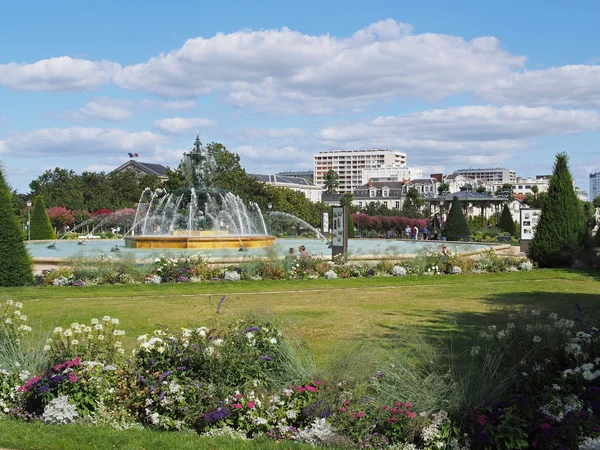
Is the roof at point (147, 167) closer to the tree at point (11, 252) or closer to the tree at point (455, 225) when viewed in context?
the tree at point (455, 225)

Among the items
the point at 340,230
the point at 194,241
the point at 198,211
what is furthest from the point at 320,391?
the point at 198,211

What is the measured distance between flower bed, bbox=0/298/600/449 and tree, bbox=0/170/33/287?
10.6m

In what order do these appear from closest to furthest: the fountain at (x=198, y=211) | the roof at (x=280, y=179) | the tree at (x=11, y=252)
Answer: the tree at (x=11, y=252) → the fountain at (x=198, y=211) → the roof at (x=280, y=179)

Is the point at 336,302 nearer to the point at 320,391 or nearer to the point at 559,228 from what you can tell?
the point at 320,391

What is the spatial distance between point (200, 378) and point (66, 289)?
35.9ft

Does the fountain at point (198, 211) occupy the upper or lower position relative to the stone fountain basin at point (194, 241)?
upper

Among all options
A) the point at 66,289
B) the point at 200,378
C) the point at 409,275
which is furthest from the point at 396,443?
the point at 409,275

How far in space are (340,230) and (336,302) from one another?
8343 mm

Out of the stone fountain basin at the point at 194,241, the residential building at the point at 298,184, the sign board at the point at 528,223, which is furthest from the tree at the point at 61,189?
the residential building at the point at 298,184

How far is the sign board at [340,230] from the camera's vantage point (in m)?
21.8

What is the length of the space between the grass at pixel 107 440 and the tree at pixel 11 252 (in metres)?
11.5

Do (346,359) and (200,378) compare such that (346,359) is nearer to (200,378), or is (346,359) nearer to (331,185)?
(200,378)

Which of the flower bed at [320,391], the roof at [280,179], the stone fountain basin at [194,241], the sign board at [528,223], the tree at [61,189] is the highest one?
the roof at [280,179]

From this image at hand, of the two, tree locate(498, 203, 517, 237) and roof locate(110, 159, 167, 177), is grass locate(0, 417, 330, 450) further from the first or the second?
roof locate(110, 159, 167, 177)
